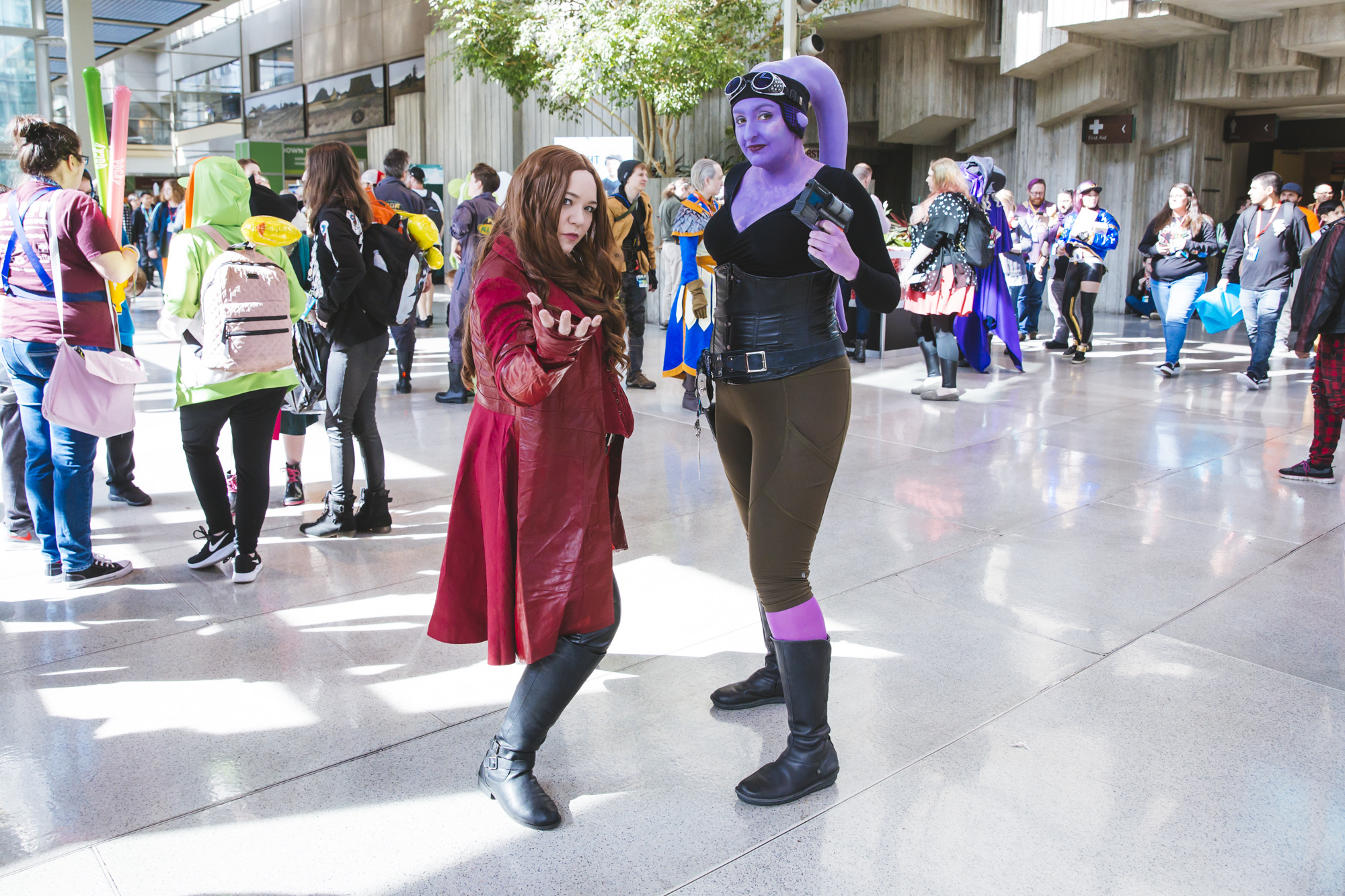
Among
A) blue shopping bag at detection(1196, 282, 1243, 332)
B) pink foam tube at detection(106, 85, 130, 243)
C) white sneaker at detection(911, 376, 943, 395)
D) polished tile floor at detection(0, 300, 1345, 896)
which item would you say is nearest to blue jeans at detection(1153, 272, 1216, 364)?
blue shopping bag at detection(1196, 282, 1243, 332)

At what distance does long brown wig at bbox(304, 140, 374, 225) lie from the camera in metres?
4.20

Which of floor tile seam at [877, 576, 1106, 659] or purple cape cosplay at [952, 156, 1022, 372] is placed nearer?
floor tile seam at [877, 576, 1106, 659]

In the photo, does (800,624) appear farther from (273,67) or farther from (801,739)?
(273,67)

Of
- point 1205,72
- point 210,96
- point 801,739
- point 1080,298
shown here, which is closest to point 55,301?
point 801,739

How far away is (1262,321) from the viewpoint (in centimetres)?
838

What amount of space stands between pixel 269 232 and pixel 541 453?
2302 mm

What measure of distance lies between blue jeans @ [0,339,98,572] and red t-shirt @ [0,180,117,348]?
0.08 m

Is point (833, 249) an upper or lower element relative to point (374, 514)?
upper

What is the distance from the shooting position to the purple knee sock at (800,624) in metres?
2.37

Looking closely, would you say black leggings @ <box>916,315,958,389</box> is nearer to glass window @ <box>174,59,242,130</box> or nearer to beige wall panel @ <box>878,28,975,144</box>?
beige wall panel @ <box>878,28,975,144</box>

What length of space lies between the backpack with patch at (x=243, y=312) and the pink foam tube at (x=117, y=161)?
0.45 m

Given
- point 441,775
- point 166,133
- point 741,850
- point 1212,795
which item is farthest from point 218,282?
point 166,133

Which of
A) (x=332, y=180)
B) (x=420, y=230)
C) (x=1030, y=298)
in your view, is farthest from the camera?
(x=1030, y=298)

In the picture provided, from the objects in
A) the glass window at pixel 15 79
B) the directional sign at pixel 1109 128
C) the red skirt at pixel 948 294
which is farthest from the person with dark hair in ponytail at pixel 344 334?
the directional sign at pixel 1109 128
